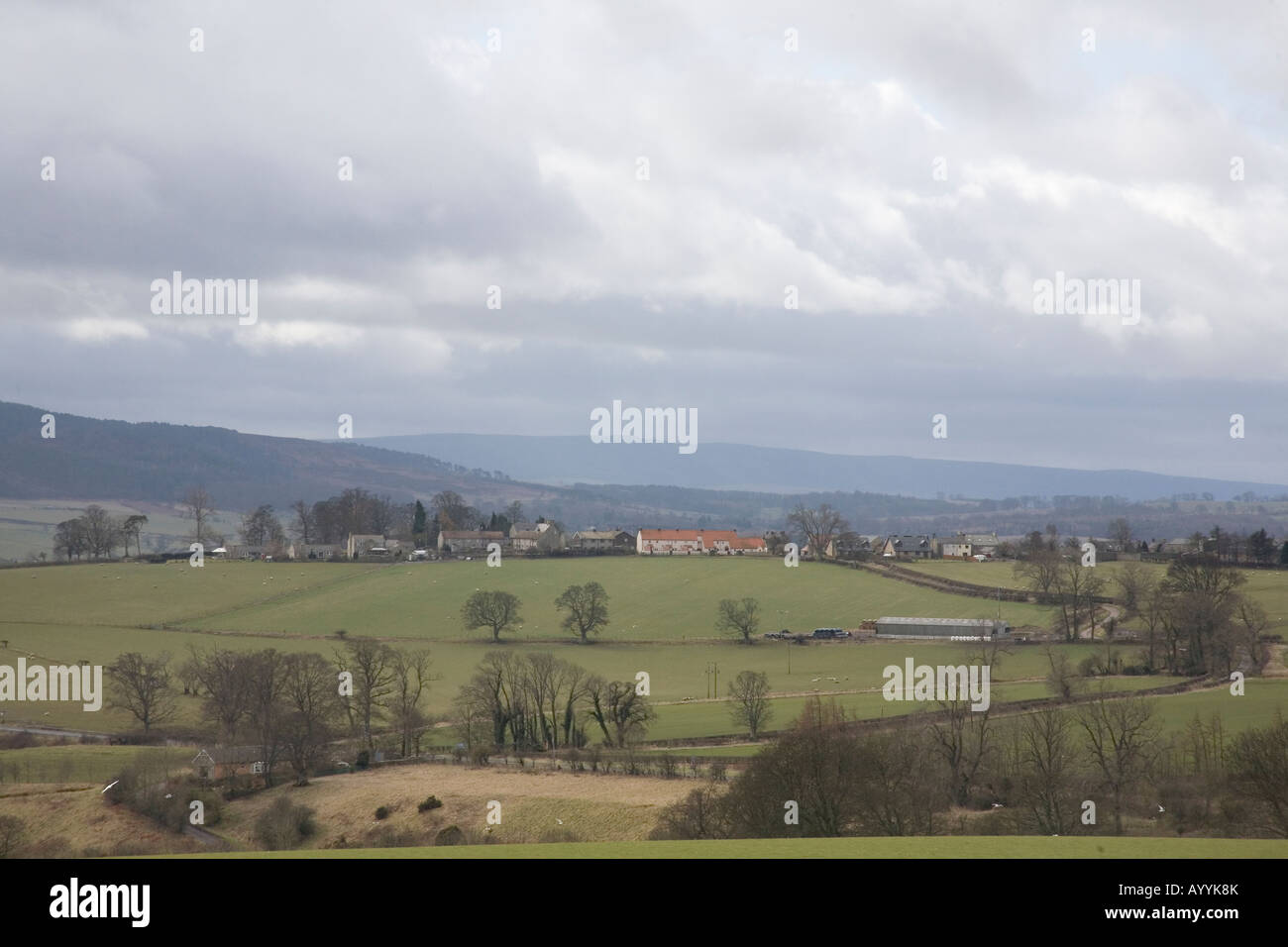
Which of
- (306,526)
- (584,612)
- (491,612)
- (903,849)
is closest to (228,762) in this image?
(491,612)

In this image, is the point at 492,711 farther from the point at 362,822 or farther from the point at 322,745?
the point at 362,822

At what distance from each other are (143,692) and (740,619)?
127 feet

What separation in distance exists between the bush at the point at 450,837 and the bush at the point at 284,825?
544cm

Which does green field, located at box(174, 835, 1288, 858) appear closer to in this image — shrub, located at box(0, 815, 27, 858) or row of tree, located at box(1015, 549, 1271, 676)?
shrub, located at box(0, 815, 27, 858)

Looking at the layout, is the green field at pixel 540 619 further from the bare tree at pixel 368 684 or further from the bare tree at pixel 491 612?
the bare tree at pixel 368 684

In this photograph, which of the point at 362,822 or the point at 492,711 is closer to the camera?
the point at 362,822

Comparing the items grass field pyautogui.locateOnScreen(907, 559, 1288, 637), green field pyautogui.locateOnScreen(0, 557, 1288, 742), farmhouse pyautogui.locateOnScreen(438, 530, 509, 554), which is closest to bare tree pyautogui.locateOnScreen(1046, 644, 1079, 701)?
green field pyautogui.locateOnScreen(0, 557, 1288, 742)

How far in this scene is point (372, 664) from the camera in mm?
55625

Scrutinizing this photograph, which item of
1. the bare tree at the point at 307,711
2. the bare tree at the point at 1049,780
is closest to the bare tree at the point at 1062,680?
the bare tree at the point at 1049,780

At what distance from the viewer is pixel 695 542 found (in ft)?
444

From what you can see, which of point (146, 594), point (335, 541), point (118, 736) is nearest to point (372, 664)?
point (118, 736)

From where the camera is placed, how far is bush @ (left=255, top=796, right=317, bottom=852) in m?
37.5

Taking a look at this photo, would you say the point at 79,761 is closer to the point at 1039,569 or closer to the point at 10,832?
the point at 10,832
